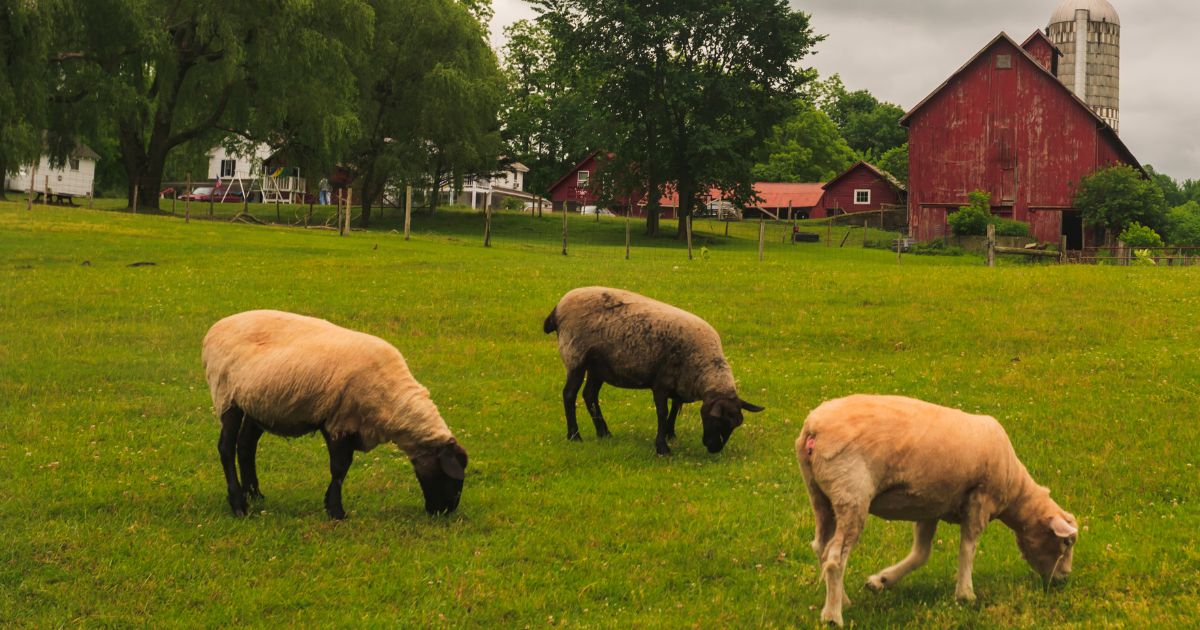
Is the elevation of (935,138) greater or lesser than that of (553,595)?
greater

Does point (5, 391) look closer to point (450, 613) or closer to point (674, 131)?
point (450, 613)

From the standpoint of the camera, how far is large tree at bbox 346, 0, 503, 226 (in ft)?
195

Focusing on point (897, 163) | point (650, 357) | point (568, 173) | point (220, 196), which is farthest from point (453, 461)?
point (897, 163)

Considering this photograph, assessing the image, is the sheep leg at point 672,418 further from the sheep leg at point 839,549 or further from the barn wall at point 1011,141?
the barn wall at point 1011,141

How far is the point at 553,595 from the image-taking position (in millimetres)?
7566

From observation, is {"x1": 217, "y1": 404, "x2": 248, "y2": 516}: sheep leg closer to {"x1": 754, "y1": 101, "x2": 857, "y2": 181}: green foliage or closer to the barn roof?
the barn roof

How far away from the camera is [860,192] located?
8169cm

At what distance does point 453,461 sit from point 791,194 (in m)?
82.5

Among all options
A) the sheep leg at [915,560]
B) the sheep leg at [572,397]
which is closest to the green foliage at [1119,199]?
the sheep leg at [572,397]

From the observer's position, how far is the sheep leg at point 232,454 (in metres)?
9.02

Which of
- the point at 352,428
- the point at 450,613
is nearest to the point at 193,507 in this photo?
the point at 352,428

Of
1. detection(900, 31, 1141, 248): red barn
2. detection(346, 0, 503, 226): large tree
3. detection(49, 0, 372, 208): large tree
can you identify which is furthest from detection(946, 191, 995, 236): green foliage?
detection(49, 0, 372, 208): large tree

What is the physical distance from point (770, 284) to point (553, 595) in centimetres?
1921

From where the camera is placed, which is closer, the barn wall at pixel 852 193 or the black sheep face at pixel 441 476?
the black sheep face at pixel 441 476
